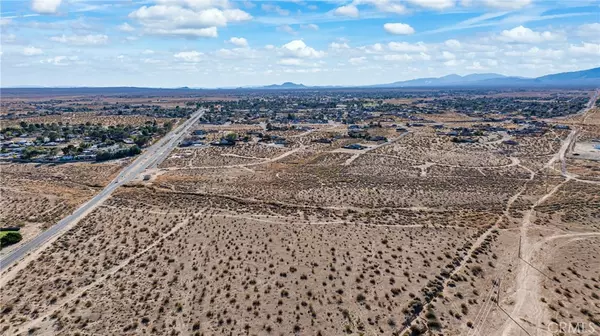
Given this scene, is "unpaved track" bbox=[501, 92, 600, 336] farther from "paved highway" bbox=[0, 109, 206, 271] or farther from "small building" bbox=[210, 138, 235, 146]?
"small building" bbox=[210, 138, 235, 146]

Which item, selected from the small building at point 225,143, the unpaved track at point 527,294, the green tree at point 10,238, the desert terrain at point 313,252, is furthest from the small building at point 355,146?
the green tree at point 10,238

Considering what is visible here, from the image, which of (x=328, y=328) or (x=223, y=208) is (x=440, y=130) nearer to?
(x=223, y=208)

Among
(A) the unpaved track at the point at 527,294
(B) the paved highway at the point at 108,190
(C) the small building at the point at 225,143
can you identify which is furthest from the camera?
(C) the small building at the point at 225,143

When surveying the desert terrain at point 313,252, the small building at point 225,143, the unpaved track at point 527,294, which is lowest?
the unpaved track at point 527,294

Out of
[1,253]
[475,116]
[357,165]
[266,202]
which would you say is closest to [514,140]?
[357,165]

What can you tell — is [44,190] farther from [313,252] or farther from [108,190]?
[313,252]

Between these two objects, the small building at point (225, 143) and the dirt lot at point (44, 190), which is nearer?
the dirt lot at point (44, 190)

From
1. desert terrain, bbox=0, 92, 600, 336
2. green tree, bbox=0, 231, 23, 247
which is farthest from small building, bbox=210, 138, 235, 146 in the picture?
green tree, bbox=0, 231, 23, 247

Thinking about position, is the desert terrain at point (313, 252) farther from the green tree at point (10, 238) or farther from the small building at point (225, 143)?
the small building at point (225, 143)
